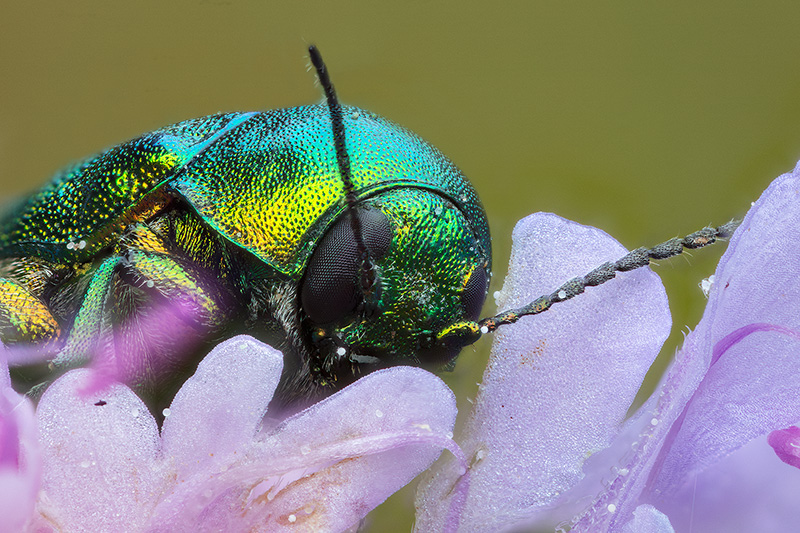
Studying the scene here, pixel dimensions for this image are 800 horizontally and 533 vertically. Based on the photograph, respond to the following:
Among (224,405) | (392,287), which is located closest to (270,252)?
(392,287)

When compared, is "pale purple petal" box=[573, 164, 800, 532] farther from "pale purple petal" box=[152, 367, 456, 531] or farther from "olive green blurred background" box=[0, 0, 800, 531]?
"olive green blurred background" box=[0, 0, 800, 531]

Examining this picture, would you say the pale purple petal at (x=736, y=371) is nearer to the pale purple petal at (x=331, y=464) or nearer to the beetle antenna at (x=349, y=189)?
the pale purple petal at (x=331, y=464)

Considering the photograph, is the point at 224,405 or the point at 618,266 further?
the point at 618,266

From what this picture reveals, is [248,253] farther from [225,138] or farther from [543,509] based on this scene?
[543,509]

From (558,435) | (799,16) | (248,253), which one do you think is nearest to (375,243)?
Result: (248,253)

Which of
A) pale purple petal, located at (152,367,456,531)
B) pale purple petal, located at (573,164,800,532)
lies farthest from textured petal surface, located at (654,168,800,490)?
pale purple petal, located at (152,367,456,531)

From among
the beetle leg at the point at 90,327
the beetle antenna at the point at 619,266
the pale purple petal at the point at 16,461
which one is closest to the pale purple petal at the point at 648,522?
the beetle antenna at the point at 619,266

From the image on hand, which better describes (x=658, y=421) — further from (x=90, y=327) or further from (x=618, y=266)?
(x=90, y=327)

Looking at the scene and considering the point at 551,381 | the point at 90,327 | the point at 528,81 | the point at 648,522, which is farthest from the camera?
the point at 528,81
